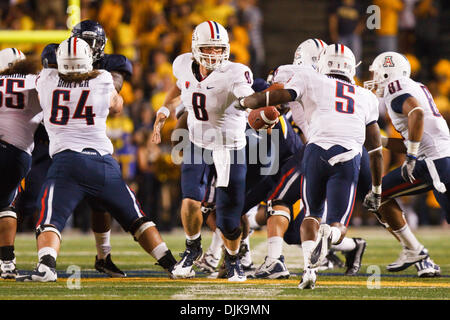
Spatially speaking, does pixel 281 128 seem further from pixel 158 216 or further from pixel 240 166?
pixel 158 216

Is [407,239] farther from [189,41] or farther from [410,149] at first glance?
[189,41]

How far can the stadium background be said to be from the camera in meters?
10.7

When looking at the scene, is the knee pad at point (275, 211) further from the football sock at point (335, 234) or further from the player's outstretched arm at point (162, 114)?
the football sock at point (335, 234)

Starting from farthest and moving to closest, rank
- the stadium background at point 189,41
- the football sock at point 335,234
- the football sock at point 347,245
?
the stadium background at point 189,41
the football sock at point 347,245
the football sock at point 335,234

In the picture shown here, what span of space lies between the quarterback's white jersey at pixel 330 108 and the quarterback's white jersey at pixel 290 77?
0.32ft

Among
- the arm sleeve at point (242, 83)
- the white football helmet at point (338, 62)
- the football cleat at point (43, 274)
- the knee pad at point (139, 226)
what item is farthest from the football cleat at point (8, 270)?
the white football helmet at point (338, 62)

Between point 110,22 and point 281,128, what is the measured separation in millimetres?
6305

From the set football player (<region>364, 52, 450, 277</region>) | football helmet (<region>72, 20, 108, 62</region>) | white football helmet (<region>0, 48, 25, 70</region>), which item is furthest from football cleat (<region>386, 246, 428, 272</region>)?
white football helmet (<region>0, 48, 25, 70</region>)

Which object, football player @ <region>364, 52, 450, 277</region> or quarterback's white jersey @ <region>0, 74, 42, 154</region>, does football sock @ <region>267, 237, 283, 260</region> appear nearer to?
football player @ <region>364, 52, 450, 277</region>

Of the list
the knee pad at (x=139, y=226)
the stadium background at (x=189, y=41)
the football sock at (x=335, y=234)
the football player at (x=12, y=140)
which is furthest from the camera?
the stadium background at (x=189, y=41)

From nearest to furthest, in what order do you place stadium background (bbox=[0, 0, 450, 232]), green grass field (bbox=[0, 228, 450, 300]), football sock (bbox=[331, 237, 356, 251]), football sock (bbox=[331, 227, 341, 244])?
1. green grass field (bbox=[0, 228, 450, 300])
2. football sock (bbox=[331, 227, 341, 244])
3. football sock (bbox=[331, 237, 356, 251])
4. stadium background (bbox=[0, 0, 450, 232])

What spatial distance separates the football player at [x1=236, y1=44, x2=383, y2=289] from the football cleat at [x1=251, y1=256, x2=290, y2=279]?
2.38 ft

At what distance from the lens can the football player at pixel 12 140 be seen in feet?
18.6

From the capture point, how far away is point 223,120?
5789 millimetres
